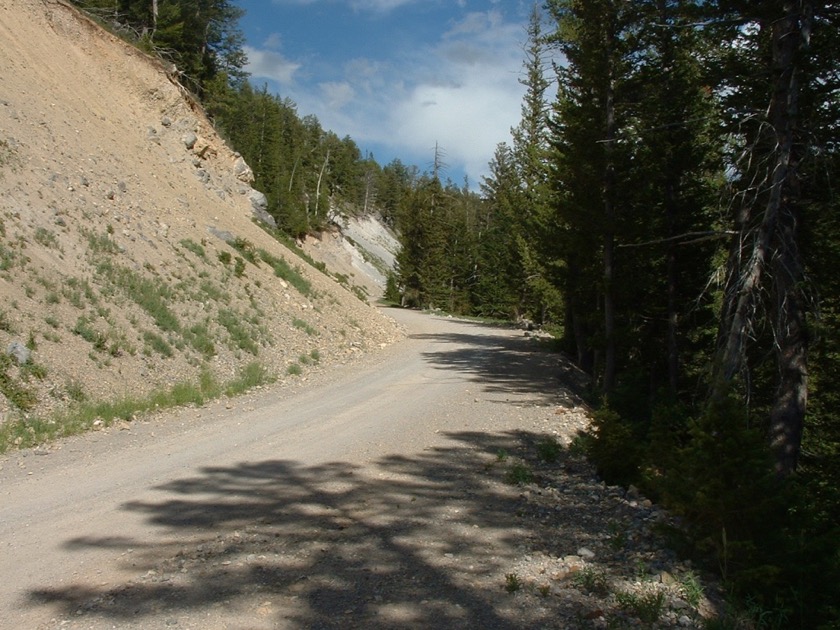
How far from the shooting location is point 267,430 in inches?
392

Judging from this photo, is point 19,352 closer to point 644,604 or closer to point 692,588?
point 644,604

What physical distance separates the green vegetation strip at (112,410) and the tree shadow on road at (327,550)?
287cm

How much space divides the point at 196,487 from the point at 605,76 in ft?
39.7

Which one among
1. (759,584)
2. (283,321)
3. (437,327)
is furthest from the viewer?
(437,327)

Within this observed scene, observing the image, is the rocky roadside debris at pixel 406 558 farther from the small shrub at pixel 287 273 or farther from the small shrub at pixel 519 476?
the small shrub at pixel 287 273

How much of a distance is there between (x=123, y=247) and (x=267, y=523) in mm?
12361

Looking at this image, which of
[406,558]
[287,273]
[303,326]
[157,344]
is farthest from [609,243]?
[287,273]

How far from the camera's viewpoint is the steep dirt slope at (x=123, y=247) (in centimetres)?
1153

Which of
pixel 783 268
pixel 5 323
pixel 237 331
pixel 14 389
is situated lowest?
pixel 14 389

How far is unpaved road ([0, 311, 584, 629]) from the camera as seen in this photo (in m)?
4.42

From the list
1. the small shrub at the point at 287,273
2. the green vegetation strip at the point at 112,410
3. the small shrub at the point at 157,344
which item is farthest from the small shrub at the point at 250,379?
the small shrub at the point at 287,273

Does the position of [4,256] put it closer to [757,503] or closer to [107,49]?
[757,503]

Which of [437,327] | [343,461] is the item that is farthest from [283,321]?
[437,327]

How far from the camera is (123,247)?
1599 centimetres
